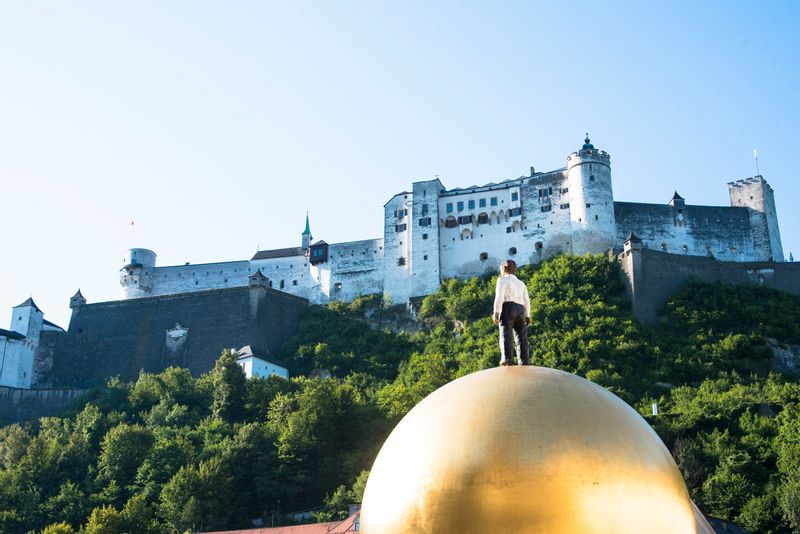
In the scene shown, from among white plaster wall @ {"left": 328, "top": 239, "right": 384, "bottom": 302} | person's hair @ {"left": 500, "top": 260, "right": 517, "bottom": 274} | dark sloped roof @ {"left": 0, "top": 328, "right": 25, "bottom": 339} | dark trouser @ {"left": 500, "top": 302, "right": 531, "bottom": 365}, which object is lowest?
dark trouser @ {"left": 500, "top": 302, "right": 531, "bottom": 365}

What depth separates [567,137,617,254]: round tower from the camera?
5953 cm

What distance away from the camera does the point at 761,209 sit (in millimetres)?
62281

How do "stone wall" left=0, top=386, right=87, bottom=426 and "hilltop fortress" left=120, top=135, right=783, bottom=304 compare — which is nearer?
"stone wall" left=0, top=386, right=87, bottom=426

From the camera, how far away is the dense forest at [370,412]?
125 feet

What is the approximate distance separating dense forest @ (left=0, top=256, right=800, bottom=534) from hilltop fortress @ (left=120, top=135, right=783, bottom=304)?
10.8 feet

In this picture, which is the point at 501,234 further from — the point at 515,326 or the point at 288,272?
the point at 515,326

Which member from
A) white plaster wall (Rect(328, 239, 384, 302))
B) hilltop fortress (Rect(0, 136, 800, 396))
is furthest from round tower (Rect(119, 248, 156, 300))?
white plaster wall (Rect(328, 239, 384, 302))

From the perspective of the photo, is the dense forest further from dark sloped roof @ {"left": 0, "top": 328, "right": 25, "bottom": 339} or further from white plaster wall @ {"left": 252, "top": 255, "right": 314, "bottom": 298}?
white plaster wall @ {"left": 252, "top": 255, "right": 314, "bottom": 298}

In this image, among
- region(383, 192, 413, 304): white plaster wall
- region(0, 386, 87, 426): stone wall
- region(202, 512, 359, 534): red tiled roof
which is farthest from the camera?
region(383, 192, 413, 304): white plaster wall

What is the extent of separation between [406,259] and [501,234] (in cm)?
626

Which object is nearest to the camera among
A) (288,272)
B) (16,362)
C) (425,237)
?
(16,362)

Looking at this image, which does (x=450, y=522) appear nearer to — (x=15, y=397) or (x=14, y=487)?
(x=14, y=487)

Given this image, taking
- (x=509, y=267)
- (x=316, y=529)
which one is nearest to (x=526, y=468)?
(x=509, y=267)

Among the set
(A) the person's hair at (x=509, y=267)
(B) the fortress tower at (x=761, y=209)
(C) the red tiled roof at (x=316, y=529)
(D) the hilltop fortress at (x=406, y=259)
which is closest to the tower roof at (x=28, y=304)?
(D) the hilltop fortress at (x=406, y=259)
